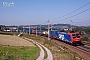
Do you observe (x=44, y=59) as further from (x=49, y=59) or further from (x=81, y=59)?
(x=81, y=59)

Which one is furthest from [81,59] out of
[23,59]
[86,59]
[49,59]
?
[23,59]

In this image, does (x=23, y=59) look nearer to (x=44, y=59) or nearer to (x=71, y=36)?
(x=44, y=59)

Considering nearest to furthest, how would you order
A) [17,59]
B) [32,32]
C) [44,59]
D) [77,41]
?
[17,59] < [44,59] < [77,41] < [32,32]

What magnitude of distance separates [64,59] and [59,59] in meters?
0.57

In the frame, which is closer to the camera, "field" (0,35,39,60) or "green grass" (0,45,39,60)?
"green grass" (0,45,39,60)

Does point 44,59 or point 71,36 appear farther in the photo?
point 71,36

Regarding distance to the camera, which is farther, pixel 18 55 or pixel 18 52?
pixel 18 52

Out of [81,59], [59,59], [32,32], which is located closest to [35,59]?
[59,59]

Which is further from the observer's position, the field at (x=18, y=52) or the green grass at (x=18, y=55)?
the field at (x=18, y=52)

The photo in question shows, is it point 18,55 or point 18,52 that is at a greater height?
point 18,55

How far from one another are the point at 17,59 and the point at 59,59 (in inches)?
185

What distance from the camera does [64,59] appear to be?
20.5 meters

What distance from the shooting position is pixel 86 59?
70.1ft

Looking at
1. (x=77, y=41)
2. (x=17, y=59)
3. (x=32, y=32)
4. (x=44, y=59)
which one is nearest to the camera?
(x=17, y=59)
